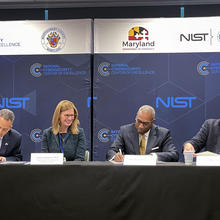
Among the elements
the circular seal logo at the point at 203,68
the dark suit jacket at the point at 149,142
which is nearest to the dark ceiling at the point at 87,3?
the circular seal logo at the point at 203,68

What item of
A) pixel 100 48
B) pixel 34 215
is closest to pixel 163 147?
pixel 34 215

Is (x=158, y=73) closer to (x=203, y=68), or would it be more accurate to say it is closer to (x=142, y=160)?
(x=203, y=68)

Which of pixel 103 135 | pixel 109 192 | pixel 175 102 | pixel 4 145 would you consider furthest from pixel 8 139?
pixel 175 102

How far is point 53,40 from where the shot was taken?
15.3 feet

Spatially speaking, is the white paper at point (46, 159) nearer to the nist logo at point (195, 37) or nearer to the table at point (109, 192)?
the table at point (109, 192)

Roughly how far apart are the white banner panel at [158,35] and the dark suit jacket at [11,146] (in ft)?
5.70

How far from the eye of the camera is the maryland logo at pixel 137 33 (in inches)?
179

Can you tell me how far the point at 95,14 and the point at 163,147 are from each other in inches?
108

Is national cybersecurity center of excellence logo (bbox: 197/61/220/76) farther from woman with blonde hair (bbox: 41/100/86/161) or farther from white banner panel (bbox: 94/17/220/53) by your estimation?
woman with blonde hair (bbox: 41/100/86/161)

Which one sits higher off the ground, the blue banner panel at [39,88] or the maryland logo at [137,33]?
the maryland logo at [137,33]

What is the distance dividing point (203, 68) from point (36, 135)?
91.5 inches

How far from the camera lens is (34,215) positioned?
2.13m

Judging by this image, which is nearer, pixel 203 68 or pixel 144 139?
pixel 144 139

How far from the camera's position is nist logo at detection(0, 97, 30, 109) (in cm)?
466
